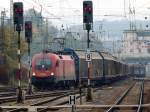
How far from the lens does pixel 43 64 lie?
1873 inches

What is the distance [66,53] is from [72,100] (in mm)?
33313

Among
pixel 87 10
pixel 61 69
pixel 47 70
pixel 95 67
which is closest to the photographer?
pixel 87 10

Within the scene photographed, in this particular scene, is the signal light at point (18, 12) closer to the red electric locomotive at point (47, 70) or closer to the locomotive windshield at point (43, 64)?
the red electric locomotive at point (47, 70)

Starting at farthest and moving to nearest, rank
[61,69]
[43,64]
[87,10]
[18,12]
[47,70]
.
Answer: [61,69] < [43,64] < [47,70] < [87,10] < [18,12]

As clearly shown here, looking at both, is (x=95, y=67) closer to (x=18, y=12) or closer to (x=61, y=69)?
(x=61, y=69)

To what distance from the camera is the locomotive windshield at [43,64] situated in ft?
155

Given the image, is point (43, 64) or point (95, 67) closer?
point (43, 64)

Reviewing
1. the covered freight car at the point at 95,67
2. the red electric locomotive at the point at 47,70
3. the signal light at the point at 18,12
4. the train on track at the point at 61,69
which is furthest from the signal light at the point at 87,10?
the covered freight car at the point at 95,67

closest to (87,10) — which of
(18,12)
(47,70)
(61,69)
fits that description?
(18,12)

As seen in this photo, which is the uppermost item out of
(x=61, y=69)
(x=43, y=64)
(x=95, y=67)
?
(x=43, y=64)

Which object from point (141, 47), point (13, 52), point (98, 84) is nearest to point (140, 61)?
point (141, 47)

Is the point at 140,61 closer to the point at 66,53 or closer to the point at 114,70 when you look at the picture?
the point at 114,70

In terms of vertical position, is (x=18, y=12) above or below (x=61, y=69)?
above

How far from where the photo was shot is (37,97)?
37250mm
